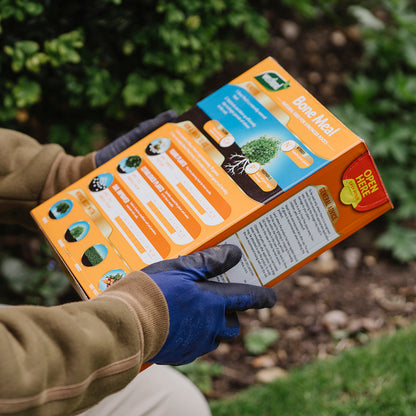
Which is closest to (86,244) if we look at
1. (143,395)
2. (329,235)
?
(143,395)

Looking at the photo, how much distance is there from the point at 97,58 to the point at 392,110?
87.9 inches

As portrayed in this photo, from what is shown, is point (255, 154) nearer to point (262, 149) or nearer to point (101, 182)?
point (262, 149)

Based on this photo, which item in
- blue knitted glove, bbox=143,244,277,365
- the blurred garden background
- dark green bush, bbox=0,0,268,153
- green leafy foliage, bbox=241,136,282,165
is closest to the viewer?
blue knitted glove, bbox=143,244,277,365

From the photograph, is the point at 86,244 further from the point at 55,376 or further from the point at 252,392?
the point at 252,392

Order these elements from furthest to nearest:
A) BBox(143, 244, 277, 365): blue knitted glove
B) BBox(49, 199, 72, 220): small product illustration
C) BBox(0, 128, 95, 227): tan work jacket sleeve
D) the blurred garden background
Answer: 1. the blurred garden background
2. BBox(0, 128, 95, 227): tan work jacket sleeve
3. BBox(49, 199, 72, 220): small product illustration
4. BBox(143, 244, 277, 365): blue knitted glove

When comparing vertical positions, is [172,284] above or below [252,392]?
above

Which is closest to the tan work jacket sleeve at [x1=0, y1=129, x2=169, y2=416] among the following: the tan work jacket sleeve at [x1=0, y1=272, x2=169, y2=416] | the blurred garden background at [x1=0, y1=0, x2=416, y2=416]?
the tan work jacket sleeve at [x1=0, y1=272, x2=169, y2=416]

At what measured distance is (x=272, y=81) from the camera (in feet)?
4.79

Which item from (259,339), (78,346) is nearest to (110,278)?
(78,346)

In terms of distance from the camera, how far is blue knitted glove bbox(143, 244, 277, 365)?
3.99 feet

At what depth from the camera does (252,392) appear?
232cm

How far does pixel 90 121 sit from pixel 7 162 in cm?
99

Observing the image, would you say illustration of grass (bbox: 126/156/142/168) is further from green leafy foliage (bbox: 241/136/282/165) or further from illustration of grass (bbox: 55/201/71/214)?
green leafy foliage (bbox: 241/136/282/165)

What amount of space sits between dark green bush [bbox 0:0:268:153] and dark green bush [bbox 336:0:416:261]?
4.00ft
